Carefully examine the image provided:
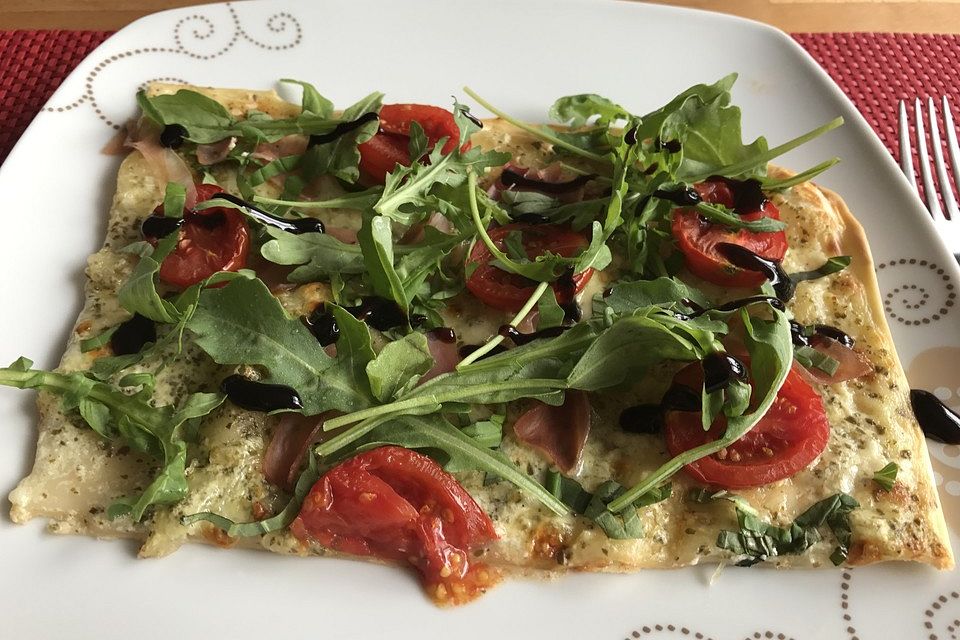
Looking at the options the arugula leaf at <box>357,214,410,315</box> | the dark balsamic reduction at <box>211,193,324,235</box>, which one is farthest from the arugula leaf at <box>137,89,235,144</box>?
the arugula leaf at <box>357,214,410,315</box>

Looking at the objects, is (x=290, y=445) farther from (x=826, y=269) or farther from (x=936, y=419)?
(x=936, y=419)

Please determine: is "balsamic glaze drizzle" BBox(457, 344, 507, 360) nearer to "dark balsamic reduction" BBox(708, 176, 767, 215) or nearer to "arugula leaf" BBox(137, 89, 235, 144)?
"dark balsamic reduction" BBox(708, 176, 767, 215)

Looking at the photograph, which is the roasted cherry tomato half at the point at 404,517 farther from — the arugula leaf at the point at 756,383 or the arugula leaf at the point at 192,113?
the arugula leaf at the point at 192,113

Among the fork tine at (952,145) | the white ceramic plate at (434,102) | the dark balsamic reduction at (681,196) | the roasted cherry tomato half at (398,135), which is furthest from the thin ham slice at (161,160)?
the fork tine at (952,145)

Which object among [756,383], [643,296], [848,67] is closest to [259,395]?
[643,296]

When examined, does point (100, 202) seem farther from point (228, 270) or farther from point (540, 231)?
point (540, 231)

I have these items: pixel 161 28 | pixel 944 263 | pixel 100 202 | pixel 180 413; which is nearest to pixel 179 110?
pixel 100 202
